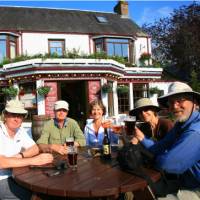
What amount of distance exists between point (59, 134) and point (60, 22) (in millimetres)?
16702

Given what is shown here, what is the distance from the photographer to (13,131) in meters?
3.81

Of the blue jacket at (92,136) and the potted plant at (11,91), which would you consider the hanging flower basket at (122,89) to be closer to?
the potted plant at (11,91)

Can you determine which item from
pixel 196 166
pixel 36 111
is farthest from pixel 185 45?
pixel 196 166

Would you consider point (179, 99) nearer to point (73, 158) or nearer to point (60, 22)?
point (73, 158)

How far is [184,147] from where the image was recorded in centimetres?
270

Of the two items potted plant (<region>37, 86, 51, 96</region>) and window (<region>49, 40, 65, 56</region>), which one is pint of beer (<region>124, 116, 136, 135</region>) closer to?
potted plant (<region>37, 86, 51, 96</region>)

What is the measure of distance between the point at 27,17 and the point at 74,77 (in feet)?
21.0

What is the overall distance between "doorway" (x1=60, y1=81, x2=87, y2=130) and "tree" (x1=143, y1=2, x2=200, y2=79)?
11423 mm

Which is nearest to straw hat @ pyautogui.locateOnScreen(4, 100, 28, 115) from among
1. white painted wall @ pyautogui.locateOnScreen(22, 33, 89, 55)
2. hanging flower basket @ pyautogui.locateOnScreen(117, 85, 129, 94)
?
white painted wall @ pyautogui.locateOnScreen(22, 33, 89, 55)

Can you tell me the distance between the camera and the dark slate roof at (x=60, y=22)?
1948 centimetres

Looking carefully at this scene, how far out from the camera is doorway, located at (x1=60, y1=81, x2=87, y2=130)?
17.8m

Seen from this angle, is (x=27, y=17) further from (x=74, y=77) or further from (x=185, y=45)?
(x=185, y=45)

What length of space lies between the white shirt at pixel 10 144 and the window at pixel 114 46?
1686 cm

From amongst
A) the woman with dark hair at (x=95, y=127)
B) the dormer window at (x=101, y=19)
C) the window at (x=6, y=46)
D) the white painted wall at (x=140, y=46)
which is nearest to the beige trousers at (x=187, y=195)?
the woman with dark hair at (x=95, y=127)
